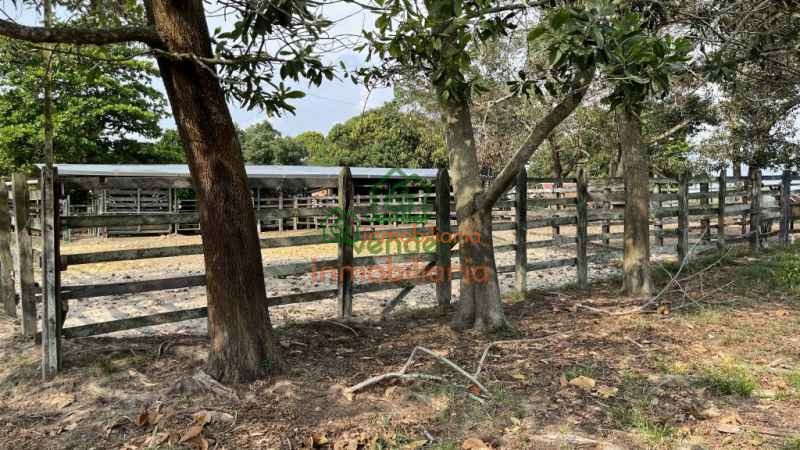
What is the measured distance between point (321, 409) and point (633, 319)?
3734mm

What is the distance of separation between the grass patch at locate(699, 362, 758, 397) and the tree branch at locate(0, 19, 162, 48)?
4.50 m

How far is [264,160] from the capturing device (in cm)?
4406

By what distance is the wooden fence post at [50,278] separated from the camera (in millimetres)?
3906

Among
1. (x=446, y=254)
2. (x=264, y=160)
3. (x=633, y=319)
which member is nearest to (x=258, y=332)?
(x=446, y=254)

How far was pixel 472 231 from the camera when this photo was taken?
16.6ft

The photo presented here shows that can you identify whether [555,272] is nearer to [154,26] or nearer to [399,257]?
[399,257]

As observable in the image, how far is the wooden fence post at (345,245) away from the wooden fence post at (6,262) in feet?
12.2

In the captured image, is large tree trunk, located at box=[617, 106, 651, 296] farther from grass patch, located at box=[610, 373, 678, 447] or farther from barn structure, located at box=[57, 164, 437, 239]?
barn structure, located at box=[57, 164, 437, 239]

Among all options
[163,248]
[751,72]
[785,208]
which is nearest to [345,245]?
[163,248]

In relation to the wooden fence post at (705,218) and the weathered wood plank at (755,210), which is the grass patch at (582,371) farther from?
the weathered wood plank at (755,210)

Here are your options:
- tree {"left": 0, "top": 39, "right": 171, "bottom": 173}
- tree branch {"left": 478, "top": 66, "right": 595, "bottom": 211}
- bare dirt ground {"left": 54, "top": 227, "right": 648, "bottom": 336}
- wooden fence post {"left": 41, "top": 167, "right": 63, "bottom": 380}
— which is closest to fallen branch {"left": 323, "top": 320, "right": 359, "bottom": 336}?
bare dirt ground {"left": 54, "top": 227, "right": 648, "bottom": 336}

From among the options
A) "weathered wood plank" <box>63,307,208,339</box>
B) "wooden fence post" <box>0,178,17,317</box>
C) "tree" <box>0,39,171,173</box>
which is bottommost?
"weathered wood plank" <box>63,307,208,339</box>

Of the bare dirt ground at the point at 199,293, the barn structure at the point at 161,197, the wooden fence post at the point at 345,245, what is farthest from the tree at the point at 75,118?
the wooden fence post at the point at 345,245

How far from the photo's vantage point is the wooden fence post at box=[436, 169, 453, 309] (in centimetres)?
625
